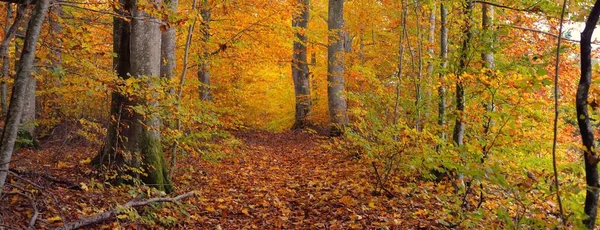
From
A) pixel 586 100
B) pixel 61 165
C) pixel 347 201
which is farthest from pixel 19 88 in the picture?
pixel 347 201

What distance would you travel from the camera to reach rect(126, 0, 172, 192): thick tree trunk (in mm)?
5738

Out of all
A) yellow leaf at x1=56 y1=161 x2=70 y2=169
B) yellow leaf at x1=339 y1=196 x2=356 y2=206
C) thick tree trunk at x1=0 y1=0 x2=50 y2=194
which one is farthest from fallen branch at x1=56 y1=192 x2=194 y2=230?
yellow leaf at x1=339 y1=196 x2=356 y2=206

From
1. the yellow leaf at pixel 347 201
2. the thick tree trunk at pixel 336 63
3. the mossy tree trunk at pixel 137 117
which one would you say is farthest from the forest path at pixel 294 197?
the thick tree trunk at pixel 336 63

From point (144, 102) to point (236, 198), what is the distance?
7.07ft

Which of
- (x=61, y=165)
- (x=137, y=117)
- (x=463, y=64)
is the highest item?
(x=463, y=64)

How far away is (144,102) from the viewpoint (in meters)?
5.69

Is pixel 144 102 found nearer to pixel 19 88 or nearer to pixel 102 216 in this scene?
pixel 102 216

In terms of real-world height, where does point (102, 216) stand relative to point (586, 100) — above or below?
below

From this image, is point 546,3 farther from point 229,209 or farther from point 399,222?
point 229,209

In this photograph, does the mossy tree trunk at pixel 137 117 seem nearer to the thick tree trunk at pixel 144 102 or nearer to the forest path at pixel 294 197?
the thick tree trunk at pixel 144 102

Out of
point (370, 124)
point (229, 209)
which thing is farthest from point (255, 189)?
point (370, 124)

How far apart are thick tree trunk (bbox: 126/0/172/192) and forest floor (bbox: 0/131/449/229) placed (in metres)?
0.44

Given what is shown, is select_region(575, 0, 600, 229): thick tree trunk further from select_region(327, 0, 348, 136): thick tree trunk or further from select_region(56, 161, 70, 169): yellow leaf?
select_region(327, 0, 348, 136): thick tree trunk

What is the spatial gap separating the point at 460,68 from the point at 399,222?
2.21 metres
